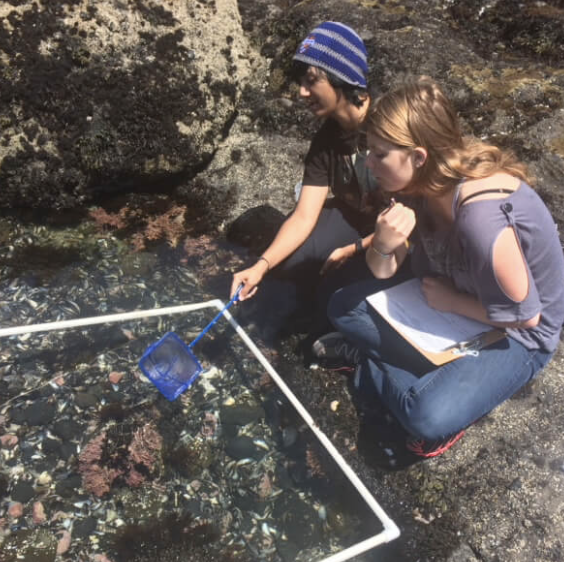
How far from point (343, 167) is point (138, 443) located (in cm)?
264

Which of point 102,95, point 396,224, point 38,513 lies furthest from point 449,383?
point 102,95

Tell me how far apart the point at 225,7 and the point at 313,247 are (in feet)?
9.97

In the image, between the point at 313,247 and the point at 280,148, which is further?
the point at 280,148

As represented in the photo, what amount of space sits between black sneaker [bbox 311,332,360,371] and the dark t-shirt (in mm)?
1131

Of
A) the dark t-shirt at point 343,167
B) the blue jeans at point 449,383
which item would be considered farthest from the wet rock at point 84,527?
the dark t-shirt at point 343,167

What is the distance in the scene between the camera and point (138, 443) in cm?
394

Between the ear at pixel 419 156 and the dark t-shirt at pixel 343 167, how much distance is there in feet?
2.77

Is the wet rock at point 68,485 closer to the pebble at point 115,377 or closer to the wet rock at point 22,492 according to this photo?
the wet rock at point 22,492

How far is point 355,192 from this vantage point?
13.8 ft

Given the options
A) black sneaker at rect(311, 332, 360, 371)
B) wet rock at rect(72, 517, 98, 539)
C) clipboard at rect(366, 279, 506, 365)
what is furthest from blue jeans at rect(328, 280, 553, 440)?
wet rock at rect(72, 517, 98, 539)

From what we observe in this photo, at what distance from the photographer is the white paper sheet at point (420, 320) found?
11.5 ft


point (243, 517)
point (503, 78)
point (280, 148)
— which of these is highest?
point (503, 78)

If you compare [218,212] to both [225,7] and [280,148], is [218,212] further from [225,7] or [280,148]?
[225,7]

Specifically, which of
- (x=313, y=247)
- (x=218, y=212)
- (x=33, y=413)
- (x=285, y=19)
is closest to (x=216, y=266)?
(x=218, y=212)
